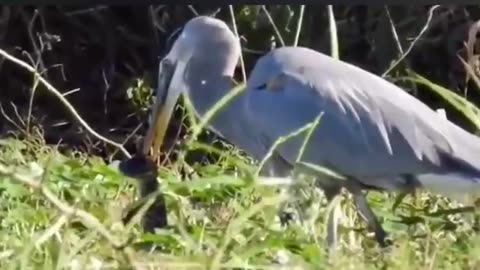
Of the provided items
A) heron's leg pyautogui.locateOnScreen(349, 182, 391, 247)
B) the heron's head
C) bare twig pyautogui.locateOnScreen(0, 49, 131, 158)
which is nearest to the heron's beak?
the heron's head

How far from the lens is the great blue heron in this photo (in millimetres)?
2814

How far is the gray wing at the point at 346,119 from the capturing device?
2863mm

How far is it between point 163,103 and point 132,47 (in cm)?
172

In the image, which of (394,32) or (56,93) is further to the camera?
(394,32)

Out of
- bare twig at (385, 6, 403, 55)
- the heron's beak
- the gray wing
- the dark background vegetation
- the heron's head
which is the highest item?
the gray wing

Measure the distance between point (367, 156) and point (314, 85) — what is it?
18 cm

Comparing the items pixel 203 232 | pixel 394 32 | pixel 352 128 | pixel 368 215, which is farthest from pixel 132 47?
pixel 203 232

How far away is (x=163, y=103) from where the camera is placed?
323 centimetres

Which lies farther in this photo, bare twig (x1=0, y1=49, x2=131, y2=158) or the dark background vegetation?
the dark background vegetation

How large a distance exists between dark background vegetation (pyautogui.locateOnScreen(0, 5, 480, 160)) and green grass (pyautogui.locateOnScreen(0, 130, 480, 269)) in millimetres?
1864

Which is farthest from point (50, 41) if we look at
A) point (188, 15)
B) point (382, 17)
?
point (382, 17)

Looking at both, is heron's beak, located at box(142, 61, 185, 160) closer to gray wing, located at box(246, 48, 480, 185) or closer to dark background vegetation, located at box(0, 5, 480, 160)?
gray wing, located at box(246, 48, 480, 185)

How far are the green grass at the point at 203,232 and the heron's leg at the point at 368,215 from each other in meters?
0.02

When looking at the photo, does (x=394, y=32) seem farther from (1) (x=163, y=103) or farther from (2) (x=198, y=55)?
(1) (x=163, y=103)
